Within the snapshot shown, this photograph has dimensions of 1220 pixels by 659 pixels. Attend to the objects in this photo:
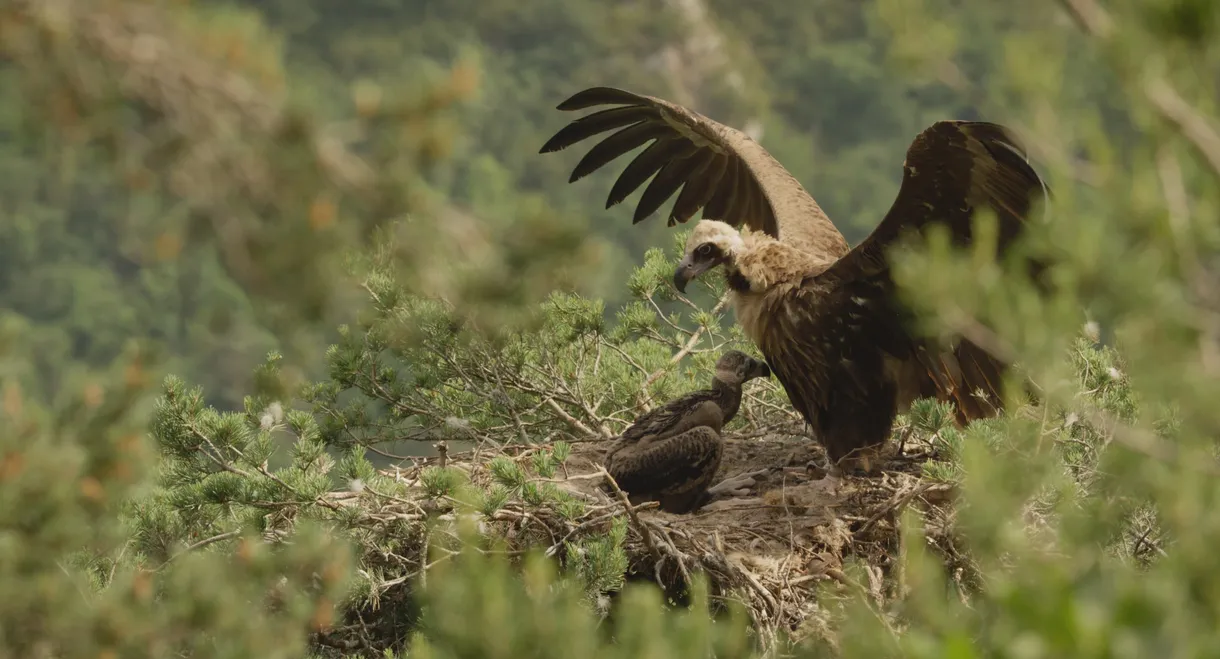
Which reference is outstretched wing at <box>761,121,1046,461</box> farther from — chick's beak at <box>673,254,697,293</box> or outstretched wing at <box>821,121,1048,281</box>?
chick's beak at <box>673,254,697,293</box>

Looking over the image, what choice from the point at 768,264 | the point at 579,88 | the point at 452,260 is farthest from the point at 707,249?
the point at 579,88

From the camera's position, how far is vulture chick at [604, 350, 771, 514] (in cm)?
561

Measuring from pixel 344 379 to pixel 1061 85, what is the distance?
4.59m

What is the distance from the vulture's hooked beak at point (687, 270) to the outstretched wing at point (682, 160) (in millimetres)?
969

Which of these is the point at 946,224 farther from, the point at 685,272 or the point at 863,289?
the point at 685,272

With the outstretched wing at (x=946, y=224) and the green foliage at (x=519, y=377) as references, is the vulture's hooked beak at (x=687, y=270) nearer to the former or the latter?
the green foliage at (x=519, y=377)

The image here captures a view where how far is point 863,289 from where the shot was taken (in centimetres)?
567

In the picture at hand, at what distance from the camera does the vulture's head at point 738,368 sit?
6.25 metres

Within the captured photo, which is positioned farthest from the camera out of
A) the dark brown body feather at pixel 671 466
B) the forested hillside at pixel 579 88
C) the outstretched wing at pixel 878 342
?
the forested hillside at pixel 579 88

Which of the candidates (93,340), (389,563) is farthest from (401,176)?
(93,340)

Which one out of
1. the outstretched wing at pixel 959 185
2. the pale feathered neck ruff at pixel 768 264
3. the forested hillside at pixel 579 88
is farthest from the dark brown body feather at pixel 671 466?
the forested hillside at pixel 579 88

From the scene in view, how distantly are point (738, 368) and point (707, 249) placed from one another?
0.60 m

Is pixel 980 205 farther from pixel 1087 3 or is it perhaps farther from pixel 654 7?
pixel 654 7

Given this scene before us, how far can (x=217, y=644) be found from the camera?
2.97 meters
